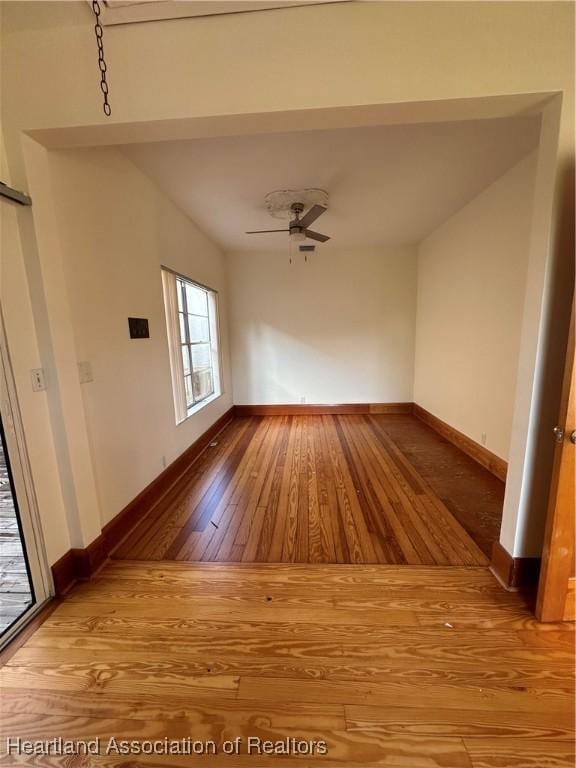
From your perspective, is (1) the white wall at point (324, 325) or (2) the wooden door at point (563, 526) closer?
(2) the wooden door at point (563, 526)

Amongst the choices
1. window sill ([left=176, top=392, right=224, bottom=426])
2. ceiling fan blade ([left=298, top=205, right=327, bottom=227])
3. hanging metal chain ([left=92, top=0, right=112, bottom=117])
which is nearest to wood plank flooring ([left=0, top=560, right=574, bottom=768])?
window sill ([left=176, top=392, right=224, bottom=426])

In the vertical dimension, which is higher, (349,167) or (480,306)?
(349,167)

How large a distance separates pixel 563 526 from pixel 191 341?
3.50 metres

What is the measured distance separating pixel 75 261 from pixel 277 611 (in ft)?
7.20

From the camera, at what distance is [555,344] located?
4.33 feet

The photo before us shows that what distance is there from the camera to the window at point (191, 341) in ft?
9.55

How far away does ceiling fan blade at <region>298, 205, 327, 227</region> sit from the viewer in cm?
245

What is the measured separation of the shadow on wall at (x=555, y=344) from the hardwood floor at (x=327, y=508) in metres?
0.54

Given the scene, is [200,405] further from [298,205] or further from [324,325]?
[298,205]

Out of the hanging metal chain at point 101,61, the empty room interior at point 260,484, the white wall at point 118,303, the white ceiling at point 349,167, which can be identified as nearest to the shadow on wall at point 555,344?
the empty room interior at point 260,484

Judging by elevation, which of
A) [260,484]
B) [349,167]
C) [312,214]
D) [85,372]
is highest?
[349,167]

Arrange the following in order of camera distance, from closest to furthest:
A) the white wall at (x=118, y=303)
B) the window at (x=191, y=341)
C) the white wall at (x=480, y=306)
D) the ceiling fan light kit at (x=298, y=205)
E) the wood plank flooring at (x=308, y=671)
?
the wood plank flooring at (x=308, y=671) → the white wall at (x=118, y=303) → the white wall at (x=480, y=306) → the ceiling fan light kit at (x=298, y=205) → the window at (x=191, y=341)

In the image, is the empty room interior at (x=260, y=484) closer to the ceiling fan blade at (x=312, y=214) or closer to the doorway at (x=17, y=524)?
the doorway at (x=17, y=524)

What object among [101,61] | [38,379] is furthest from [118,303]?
[101,61]
